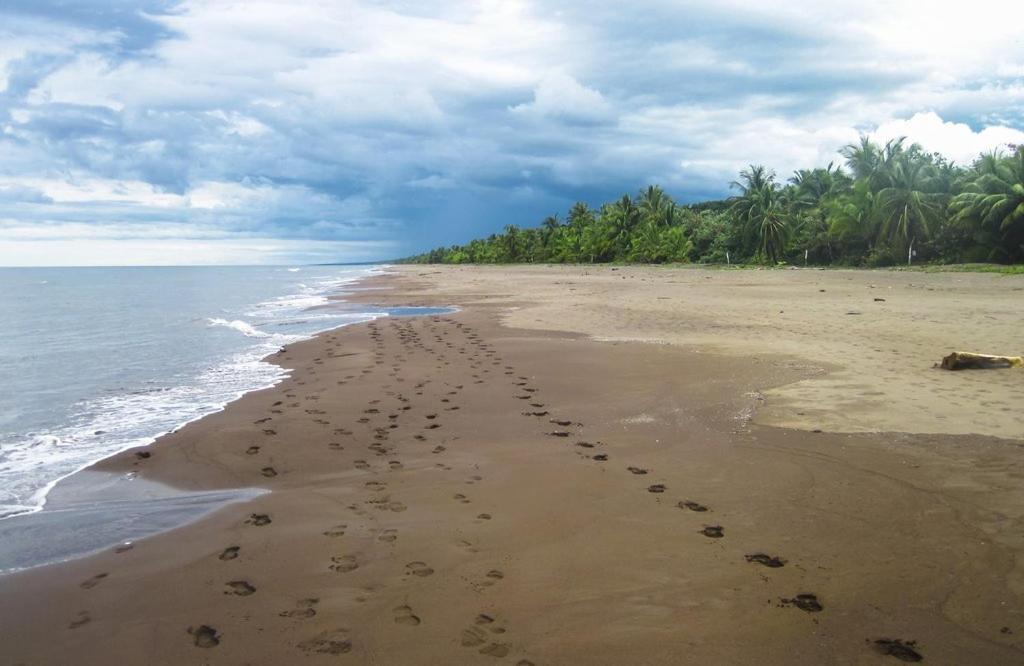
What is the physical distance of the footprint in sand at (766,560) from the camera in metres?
4.51

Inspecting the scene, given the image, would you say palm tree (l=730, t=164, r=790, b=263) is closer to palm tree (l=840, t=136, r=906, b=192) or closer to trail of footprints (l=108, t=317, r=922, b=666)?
palm tree (l=840, t=136, r=906, b=192)

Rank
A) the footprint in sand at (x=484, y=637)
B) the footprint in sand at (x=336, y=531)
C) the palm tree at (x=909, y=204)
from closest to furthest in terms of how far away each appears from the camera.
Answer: the footprint in sand at (x=484, y=637), the footprint in sand at (x=336, y=531), the palm tree at (x=909, y=204)

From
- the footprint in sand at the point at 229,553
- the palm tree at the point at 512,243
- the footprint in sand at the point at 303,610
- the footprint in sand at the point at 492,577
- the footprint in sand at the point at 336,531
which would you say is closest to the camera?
the footprint in sand at the point at 303,610

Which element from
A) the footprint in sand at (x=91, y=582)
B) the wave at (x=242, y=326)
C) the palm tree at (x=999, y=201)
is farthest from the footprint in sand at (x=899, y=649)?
the palm tree at (x=999, y=201)

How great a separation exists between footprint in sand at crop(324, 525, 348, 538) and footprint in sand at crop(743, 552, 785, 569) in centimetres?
312

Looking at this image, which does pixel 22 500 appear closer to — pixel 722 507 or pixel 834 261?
pixel 722 507

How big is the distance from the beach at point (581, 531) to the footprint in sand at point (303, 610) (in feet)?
0.05

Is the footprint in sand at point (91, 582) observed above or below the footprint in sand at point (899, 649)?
below

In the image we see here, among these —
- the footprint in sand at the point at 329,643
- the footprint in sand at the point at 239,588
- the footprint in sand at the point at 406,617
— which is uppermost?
the footprint in sand at the point at 406,617

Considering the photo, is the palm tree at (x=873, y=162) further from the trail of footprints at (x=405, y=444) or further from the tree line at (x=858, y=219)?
the trail of footprints at (x=405, y=444)

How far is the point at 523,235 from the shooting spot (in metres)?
132

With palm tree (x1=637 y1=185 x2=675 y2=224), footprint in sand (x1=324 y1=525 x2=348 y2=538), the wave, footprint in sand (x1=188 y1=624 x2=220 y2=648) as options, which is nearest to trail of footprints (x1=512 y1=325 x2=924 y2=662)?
footprint in sand (x1=188 y1=624 x2=220 y2=648)

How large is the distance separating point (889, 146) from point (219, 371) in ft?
196

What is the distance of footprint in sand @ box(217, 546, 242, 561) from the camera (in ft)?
16.5
